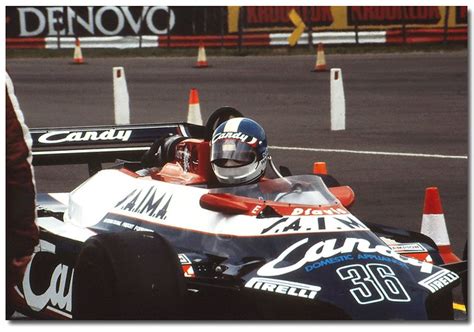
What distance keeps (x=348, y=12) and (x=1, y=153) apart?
27.5 metres

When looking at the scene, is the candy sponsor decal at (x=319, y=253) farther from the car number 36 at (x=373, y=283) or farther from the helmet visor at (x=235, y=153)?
the helmet visor at (x=235, y=153)

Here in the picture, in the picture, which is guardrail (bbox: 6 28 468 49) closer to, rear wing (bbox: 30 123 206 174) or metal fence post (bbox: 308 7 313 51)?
metal fence post (bbox: 308 7 313 51)

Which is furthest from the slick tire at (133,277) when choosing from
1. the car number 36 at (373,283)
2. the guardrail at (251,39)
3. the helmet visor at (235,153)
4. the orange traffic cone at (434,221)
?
the guardrail at (251,39)

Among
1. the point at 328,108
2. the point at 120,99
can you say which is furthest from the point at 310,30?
the point at 120,99

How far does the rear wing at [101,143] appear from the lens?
958 centimetres

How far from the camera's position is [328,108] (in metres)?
21.4

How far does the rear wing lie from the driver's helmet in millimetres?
1847

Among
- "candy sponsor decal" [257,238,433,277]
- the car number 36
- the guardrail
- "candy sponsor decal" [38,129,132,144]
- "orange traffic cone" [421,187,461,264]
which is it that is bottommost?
"orange traffic cone" [421,187,461,264]

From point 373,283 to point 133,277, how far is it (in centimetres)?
113

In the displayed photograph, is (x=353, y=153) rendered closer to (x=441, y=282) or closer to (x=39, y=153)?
(x=39, y=153)

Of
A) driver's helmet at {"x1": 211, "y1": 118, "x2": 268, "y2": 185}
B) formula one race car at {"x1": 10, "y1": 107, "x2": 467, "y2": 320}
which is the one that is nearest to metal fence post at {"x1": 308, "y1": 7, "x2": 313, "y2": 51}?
formula one race car at {"x1": 10, "y1": 107, "x2": 467, "y2": 320}

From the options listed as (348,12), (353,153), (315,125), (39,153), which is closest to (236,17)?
(348,12)

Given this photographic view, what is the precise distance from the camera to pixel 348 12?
31.4m

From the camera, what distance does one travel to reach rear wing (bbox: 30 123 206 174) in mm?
9578
